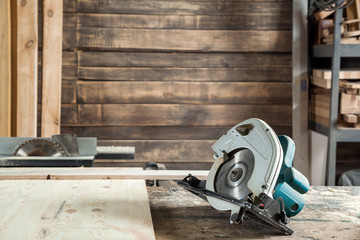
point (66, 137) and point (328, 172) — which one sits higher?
point (66, 137)

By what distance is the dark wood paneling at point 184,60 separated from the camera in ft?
14.0

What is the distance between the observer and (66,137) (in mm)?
2678

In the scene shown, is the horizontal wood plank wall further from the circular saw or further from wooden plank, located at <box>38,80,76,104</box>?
the circular saw

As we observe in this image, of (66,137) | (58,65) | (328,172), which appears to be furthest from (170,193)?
(328,172)

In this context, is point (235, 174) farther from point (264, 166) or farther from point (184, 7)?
point (184, 7)

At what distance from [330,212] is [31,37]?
216 cm

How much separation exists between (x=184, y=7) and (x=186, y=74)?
1.89ft

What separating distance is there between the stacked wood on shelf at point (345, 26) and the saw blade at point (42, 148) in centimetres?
238

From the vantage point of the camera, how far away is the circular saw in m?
1.46

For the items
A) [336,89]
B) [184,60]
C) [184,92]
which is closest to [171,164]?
[184,92]

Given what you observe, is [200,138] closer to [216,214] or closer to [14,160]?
[14,160]

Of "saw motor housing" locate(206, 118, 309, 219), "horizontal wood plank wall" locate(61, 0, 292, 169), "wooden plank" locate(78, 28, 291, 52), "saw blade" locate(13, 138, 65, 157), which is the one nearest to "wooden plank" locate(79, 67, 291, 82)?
"horizontal wood plank wall" locate(61, 0, 292, 169)

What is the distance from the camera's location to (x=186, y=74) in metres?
4.35

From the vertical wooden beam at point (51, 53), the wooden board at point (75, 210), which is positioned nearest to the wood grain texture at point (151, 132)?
the vertical wooden beam at point (51, 53)
